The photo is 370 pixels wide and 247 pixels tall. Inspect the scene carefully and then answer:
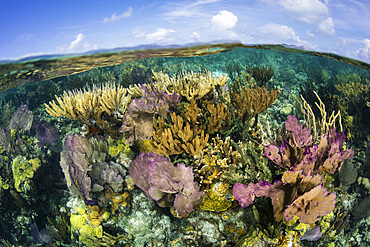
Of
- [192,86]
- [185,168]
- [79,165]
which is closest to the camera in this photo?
[185,168]

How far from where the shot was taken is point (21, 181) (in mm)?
5289

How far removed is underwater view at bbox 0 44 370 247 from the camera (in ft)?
10.1

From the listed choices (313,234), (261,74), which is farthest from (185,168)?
(261,74)

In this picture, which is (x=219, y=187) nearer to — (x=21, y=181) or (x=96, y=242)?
(x=96, y=242)

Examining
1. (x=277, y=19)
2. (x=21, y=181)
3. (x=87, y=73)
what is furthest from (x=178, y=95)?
(x=87, y=73)

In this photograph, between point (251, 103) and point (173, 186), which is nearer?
point (173, 186)

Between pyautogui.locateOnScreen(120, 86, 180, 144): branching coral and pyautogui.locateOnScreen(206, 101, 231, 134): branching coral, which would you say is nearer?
pyautogui.locateOnScreen(206, 101, 231, 134): branching coral

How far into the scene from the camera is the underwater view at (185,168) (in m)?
3.07

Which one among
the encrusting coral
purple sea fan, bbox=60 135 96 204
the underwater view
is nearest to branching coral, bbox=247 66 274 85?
the underwater view

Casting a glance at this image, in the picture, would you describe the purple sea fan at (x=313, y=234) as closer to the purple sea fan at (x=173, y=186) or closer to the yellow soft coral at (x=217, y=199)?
the yellow soft coral at (x=217, y=199)

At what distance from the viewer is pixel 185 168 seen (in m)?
3.28

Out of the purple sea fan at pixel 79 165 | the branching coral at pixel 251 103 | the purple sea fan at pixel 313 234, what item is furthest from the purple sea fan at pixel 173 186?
the purple sea fan at pixel 313 234

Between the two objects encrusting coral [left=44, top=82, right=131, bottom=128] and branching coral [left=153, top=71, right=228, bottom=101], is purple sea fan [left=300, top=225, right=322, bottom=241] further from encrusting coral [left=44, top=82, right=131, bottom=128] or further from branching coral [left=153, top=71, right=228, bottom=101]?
Result: encrusting coral [left=44, top=82, right=131, bottom=128]

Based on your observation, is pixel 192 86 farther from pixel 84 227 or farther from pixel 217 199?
pixel 84 227
